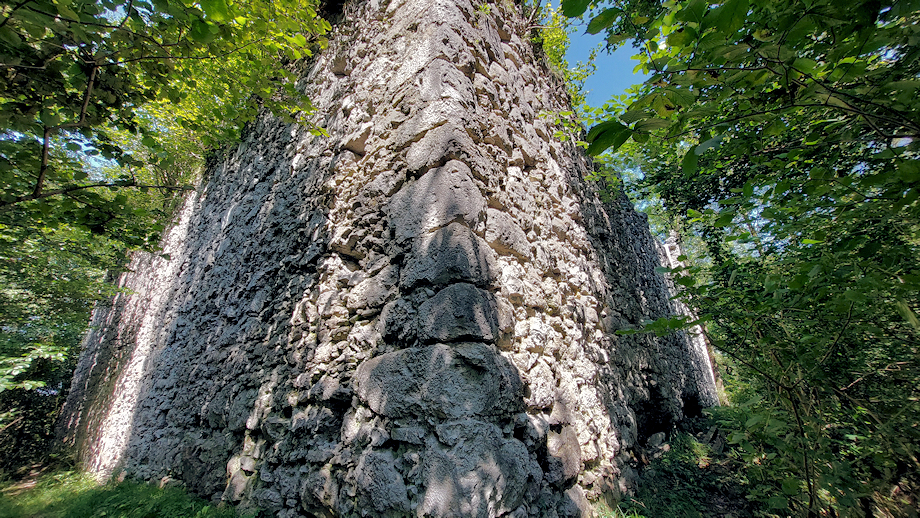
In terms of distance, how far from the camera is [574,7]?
33.5 inches

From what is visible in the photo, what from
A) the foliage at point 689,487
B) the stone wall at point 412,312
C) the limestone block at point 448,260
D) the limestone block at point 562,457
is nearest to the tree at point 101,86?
the stone wall at point 412,312

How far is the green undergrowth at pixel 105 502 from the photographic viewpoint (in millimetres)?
2625

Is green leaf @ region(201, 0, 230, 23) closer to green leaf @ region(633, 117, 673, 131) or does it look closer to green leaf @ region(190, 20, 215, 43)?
green leaf @ region(190, 20, 215, 43)

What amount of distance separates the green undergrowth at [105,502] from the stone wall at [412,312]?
0.16 m

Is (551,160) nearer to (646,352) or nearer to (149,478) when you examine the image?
(646,352)

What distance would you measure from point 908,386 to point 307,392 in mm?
3548

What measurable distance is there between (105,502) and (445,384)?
401 cm

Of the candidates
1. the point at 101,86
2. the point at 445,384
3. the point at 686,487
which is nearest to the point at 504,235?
the point at 445,384

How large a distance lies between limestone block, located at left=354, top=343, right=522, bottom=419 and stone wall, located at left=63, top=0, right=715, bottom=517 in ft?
0.03

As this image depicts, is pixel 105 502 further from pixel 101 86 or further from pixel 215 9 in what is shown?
pixel 215 9

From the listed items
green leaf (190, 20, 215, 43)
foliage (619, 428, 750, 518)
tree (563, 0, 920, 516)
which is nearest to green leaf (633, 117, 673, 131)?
tree (563, 0, 920, 516)

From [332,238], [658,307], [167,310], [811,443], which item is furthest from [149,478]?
[658,307]

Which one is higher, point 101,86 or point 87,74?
point 101,86

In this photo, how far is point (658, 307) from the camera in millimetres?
5477
